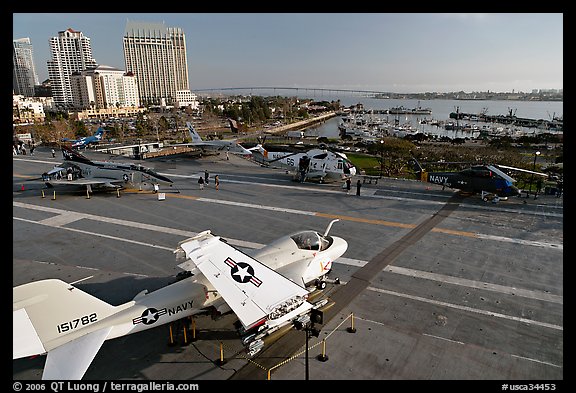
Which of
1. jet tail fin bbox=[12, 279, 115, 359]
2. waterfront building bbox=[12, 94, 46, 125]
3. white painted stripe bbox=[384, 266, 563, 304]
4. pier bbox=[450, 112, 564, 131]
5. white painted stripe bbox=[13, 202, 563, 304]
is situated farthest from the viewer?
waterfront building bbox=[12, 94, 46, 125]

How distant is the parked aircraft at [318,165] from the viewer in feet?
110

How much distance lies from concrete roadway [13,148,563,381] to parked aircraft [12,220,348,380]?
4.95 feet

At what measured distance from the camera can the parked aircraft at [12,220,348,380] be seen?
9023 millimetres

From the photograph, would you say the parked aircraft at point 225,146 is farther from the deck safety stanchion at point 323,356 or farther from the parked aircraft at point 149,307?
the deck safety stanchion at point 323,356

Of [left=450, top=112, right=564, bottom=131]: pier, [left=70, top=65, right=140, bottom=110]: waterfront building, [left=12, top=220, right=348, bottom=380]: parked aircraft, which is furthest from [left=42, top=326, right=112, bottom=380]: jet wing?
[left=70, top=65, right=140, bottom=110]: waterfront building

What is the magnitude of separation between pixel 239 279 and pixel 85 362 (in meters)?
4.61

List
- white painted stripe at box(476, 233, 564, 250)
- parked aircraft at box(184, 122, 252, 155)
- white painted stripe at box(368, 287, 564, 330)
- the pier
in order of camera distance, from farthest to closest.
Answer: the pier → parked aircraft at box(184, 122, 252, 155) → white painted stripe at box(476, 233, 564, 250) → white painted stripe at box(368, 287, 564, 330)

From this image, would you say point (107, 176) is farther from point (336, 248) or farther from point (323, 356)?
point (323, 356)

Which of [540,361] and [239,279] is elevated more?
[239,279]

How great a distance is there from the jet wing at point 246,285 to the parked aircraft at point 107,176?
21.9 m

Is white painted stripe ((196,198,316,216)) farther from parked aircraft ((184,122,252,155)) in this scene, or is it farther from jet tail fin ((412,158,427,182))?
parked aircraft ((184,122,252,155))
